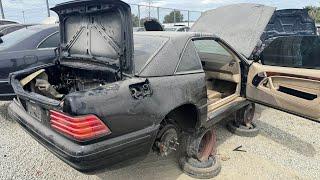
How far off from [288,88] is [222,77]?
97 cm

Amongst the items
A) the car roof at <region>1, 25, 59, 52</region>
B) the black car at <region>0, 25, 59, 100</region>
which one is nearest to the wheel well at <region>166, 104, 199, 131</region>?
the black car at <region>0, 25, 59, 100</region>

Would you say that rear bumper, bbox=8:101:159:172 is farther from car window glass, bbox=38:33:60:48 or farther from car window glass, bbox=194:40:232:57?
car window glass, bbox=38:33:60:48

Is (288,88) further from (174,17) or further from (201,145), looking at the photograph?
(174,17)

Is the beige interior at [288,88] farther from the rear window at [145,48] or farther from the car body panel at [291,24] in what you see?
the car body panel at [291,24]

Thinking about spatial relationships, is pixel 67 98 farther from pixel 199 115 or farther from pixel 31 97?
pixel 199 115

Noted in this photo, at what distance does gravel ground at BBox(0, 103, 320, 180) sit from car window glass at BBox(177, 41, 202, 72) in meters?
1.22

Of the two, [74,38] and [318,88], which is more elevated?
[74,38]

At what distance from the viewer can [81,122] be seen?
226 cm

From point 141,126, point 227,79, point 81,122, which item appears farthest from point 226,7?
point 81,122

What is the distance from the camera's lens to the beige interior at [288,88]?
3428 mm

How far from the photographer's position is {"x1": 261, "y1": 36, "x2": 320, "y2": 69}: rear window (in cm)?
364

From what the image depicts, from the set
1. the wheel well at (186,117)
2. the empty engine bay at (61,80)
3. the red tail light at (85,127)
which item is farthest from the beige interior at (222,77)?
the red tail light at (85,127)

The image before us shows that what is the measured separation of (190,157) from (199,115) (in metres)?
0.62

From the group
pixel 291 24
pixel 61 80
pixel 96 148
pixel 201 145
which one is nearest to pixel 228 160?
pixel 201 145
